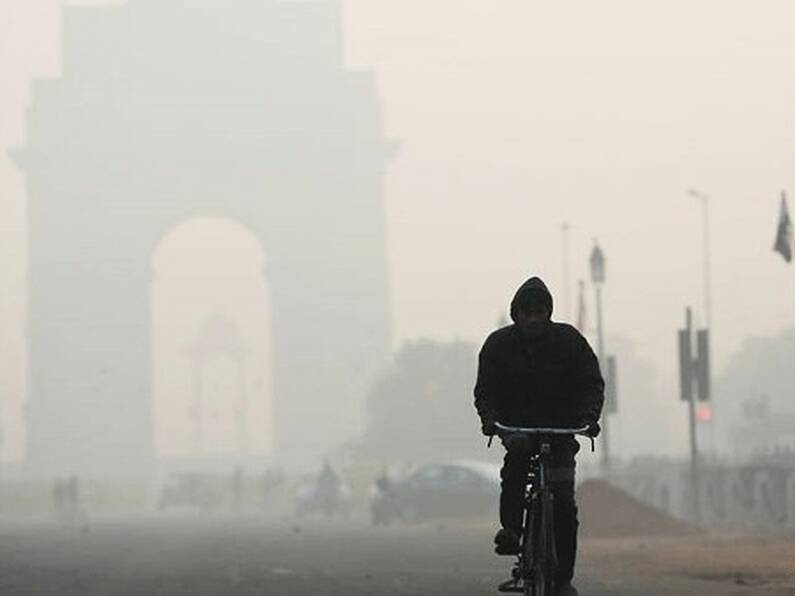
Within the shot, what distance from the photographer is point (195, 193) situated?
5517 inches

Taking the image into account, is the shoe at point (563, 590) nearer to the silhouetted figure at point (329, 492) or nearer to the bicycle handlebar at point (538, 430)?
the bicycle handlebar at point (538, 430)

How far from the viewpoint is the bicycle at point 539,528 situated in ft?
43.2

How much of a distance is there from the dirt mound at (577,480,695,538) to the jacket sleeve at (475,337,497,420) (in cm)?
2682

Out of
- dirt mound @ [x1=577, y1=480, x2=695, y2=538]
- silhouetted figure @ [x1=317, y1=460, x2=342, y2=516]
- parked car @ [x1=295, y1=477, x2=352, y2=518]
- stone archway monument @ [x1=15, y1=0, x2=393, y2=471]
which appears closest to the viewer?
dirt mound @ [x1=577, y1=480, x2=695, y2=538]

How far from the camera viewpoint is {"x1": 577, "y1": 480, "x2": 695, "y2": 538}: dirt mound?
41.2 metres

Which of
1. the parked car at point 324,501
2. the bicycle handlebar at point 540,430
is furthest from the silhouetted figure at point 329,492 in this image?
the bicycle handlebar at point 540,430

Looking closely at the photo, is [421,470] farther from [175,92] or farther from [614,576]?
[175,92]

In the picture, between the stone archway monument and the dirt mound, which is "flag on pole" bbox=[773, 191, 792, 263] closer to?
the dirt mound

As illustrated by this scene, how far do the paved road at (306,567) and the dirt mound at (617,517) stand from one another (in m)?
1.87

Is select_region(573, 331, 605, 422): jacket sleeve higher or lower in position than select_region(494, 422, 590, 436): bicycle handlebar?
higher

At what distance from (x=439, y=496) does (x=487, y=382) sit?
4361cm

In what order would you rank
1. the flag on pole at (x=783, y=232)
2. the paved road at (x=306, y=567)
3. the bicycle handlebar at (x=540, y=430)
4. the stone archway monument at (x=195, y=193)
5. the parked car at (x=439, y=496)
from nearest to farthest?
the bicycle handlebar at (x=540, y=430) → the paved road at (x=306, y=567) → the flag on pole at (x=783, y=232) → the parked car at (x=439, y=496) → the stone archway monument at (x=195, y=193)

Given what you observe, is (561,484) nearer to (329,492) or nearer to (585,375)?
(585,375)

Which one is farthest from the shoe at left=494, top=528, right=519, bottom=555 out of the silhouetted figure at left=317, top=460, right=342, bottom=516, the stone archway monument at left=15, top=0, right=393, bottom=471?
the stone archway monument at left=15, top=0, right=393, bottom=471
